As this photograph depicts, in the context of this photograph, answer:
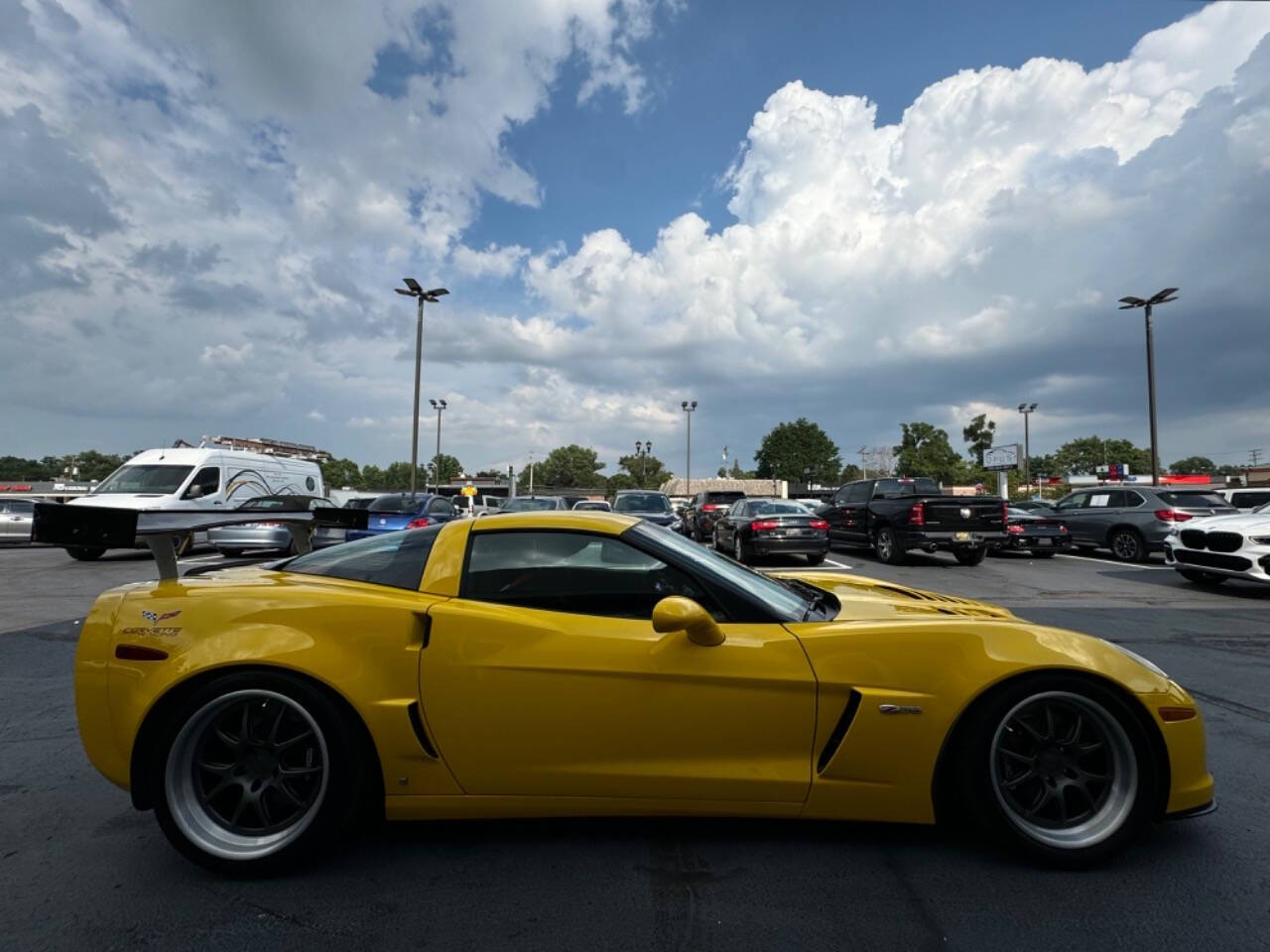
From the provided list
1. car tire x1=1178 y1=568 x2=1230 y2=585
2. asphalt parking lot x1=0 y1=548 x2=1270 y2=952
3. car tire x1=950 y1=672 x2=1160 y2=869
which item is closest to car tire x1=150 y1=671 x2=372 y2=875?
asphalt parking lot x1=0 y1=548 x2=1270 y2=952

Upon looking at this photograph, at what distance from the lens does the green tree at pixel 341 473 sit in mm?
107750

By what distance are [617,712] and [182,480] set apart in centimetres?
1423

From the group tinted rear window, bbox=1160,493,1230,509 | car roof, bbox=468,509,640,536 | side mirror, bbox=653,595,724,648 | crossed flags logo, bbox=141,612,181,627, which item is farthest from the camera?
tinted rear window, bbox=1160,493,1230,509

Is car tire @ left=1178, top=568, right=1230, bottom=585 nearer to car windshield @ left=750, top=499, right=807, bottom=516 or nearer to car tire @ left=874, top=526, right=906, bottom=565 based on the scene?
car tire @ left=874, top=526, right=906, bottom=565

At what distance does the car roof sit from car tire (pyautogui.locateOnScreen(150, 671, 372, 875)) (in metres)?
0.85

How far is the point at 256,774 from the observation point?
2.34 metres

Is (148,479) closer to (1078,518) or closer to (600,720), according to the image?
(600,720)

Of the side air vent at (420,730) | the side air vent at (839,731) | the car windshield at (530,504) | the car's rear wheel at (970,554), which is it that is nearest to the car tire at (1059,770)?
the side air vent at (839,731)

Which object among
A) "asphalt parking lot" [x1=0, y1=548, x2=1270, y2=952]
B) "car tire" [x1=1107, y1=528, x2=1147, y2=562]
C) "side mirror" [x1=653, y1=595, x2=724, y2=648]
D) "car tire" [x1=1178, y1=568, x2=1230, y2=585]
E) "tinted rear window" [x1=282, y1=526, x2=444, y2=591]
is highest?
"tinted rear window" [x1=282, y1=526, x2=444, y2=591]

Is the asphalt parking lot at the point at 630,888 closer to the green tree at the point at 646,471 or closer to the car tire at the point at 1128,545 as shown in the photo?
the car tire at the point at 1128,545

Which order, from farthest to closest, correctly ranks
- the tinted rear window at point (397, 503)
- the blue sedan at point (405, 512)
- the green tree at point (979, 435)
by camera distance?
the green tree at point (979, 435)
the tinted rear window at point (397, 503)
the blue sedan at point (405, 512)

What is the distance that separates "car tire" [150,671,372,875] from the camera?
225 centimetres

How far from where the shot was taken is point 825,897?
2.08 metres

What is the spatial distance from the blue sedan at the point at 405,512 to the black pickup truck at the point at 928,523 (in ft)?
26.8
